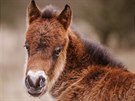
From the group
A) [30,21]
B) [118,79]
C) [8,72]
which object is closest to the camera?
[118,79]

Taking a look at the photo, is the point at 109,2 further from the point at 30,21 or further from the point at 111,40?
the point at 30,21

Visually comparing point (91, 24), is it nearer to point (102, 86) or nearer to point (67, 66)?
point (67, 66)

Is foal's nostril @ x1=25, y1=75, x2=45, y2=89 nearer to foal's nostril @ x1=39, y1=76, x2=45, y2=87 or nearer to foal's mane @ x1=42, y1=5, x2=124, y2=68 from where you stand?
foal's nostril @ x1=39, y1=76, x2=45, y2=87

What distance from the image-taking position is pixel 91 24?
91.5 ft

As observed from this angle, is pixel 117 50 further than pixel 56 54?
Yes

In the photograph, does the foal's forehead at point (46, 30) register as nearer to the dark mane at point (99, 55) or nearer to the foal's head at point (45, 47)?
the foal's head at point (45, 47)

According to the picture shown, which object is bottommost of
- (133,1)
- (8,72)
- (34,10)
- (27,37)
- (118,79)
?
(118,79)

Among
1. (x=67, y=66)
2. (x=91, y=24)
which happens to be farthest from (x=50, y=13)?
(x=91, y=24)

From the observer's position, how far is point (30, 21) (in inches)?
362

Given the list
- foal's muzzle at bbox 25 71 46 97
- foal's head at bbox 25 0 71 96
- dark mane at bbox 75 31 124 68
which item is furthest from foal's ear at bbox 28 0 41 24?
foal's muzzle at bbox 25 71 46 97

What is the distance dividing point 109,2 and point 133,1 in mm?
1143

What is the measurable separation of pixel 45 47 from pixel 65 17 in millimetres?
764

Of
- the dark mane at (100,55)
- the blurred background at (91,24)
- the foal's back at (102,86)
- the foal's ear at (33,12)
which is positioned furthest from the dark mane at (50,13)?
the blurred background at (91,24)

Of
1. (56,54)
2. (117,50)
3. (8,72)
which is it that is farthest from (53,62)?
(117,50)
